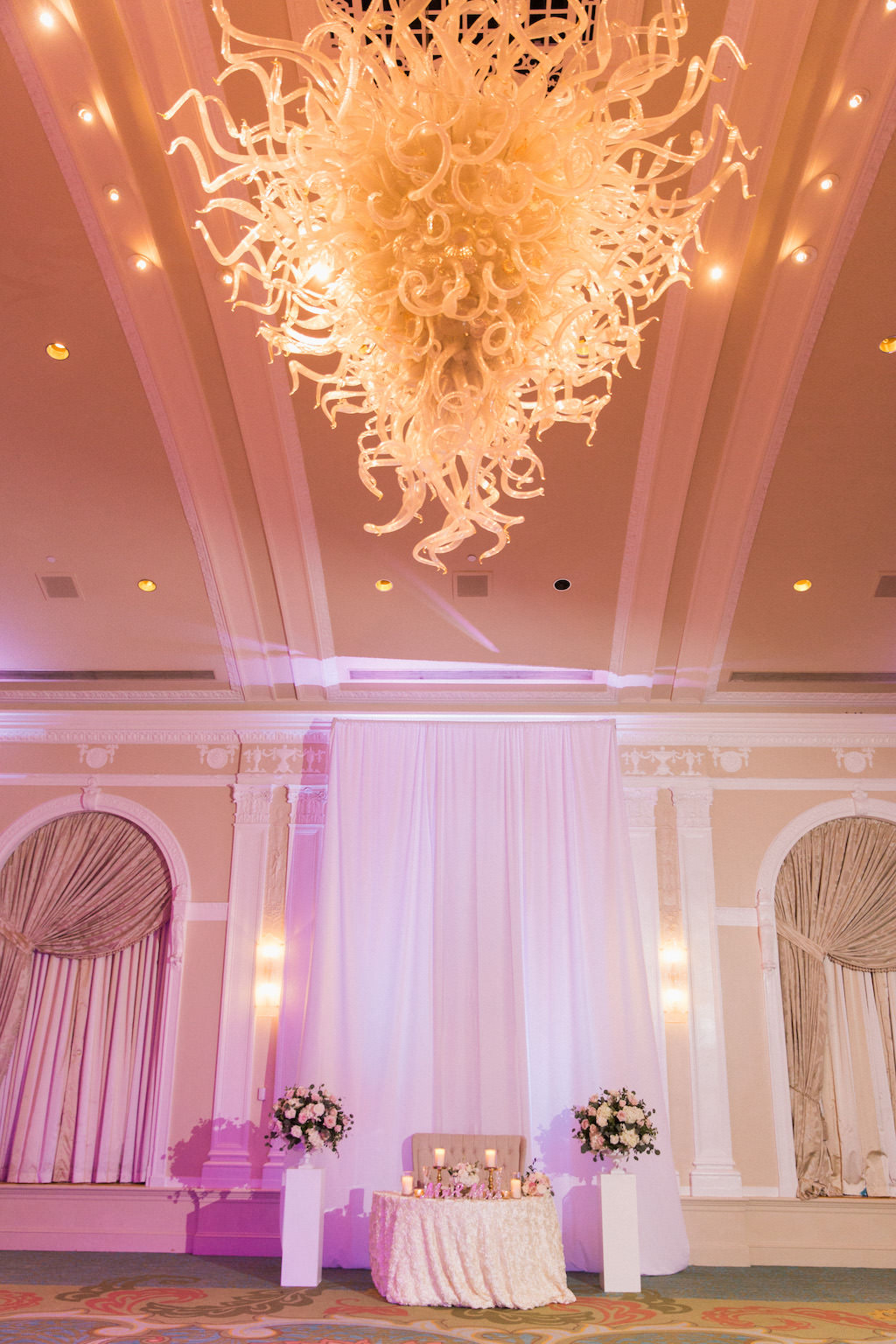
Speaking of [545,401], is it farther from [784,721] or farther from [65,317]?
[784,721]

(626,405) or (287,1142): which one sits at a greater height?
(626,405)

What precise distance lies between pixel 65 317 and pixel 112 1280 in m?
5.90

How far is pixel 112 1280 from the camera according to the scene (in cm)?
659

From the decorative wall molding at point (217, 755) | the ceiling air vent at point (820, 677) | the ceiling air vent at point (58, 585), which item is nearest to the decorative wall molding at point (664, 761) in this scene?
the ceiling air vent at point (820, 677)

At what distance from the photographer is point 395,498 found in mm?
7570

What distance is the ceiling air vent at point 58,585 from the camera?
8.14 m

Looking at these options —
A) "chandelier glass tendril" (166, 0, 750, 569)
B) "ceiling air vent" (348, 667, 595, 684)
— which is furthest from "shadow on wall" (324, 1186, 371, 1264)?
"chandelier glass tendril" (166, 0, 750, 569)

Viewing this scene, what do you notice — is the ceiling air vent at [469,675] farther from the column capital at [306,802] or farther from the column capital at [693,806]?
the column capital at [693,806]

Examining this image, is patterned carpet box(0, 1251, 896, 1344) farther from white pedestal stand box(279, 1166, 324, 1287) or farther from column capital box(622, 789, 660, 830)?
column capital box(622, 789, 660, 830)

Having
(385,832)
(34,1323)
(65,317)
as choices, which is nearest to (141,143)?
(65,317)

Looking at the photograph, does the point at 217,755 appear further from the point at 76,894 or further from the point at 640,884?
the point at 640,884

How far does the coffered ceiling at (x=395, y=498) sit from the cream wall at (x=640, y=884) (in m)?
0.37

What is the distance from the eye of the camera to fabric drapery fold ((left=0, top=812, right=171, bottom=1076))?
8.79 m

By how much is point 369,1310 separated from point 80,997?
386 centimetres
